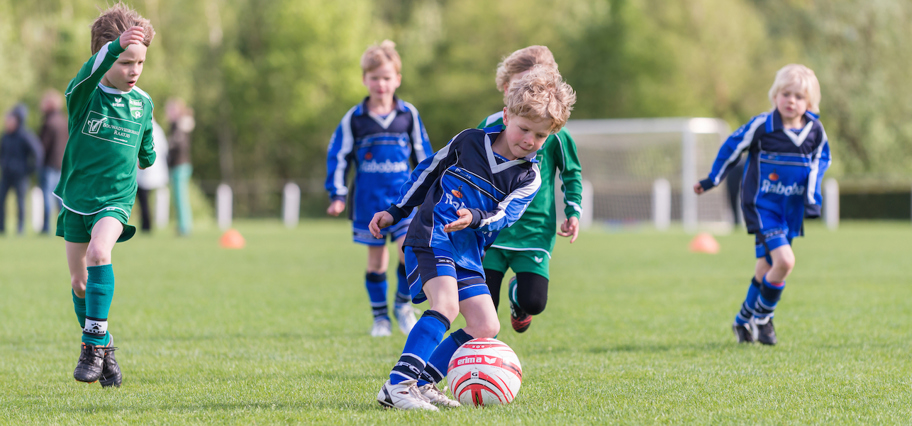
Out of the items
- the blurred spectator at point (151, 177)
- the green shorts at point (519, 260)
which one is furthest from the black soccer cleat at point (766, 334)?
the blurred spectator at point (151, 177)

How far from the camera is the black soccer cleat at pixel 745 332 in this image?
228 inches

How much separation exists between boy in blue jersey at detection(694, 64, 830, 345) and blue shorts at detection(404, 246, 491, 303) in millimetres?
2459

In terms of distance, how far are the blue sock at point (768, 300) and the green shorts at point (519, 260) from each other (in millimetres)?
1779

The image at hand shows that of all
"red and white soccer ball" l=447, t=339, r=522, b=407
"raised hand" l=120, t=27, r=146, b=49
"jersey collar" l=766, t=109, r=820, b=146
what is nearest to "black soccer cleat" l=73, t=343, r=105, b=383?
"raised hand" l=120, t=27, r=146, b=49

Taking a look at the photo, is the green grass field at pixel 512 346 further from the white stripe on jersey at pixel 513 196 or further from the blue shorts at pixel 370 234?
the white stripe on jersey at pixel 513 196

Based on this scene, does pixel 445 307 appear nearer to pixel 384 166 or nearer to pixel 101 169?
pixel 101 169

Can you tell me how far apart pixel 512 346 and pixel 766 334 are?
1.58 metres

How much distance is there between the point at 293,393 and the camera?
414 cm

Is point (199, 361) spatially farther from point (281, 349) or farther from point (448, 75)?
point (448, 75)

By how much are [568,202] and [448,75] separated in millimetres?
38818

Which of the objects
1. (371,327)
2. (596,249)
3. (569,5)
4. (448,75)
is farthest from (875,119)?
(371,327)

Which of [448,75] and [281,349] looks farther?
[448,75]

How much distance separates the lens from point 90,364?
4.19 meters

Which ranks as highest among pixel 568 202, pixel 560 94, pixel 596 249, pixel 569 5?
pixel 569 5
